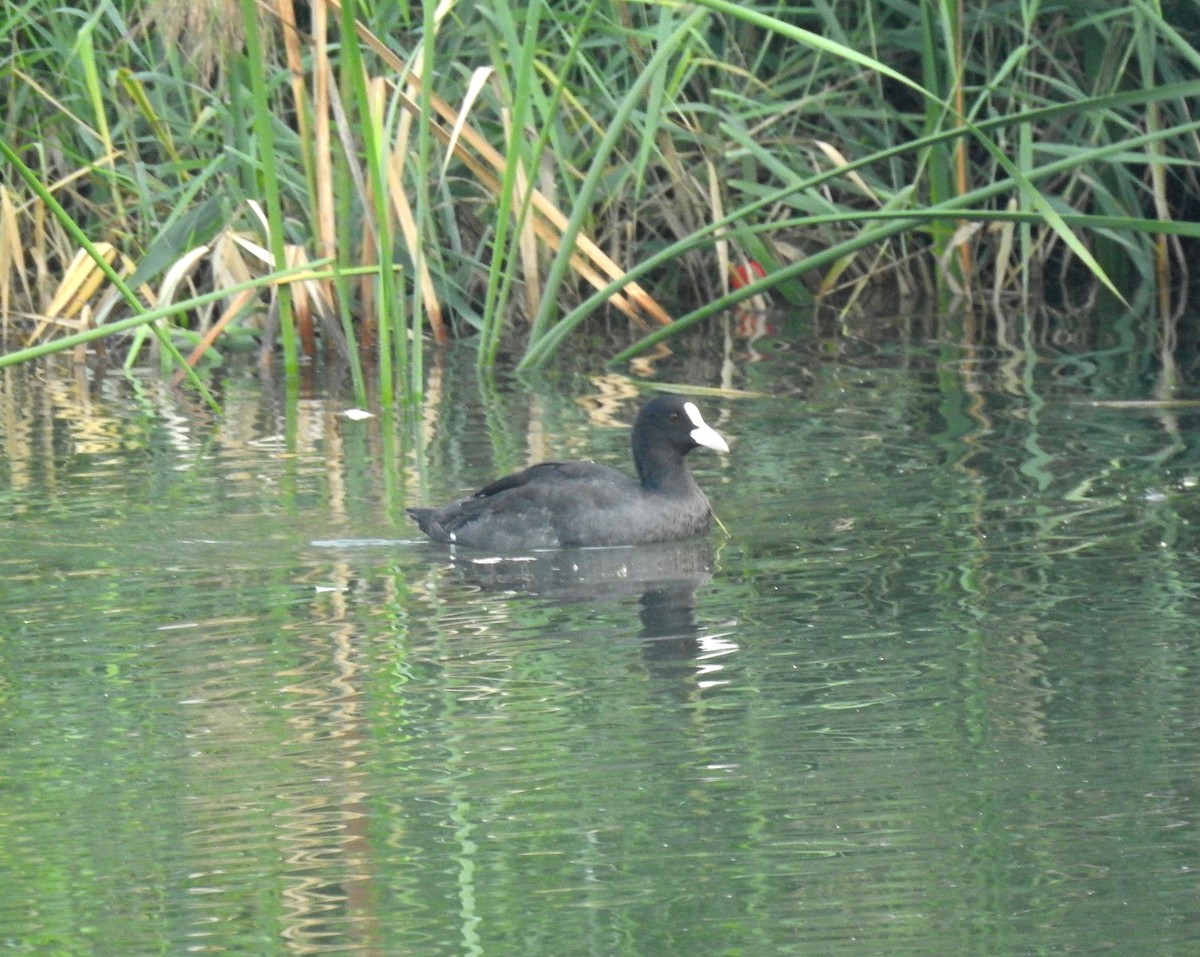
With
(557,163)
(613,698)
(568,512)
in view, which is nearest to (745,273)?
(557,163)

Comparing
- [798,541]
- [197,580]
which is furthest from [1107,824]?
[197,580]

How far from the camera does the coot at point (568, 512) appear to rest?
21.5ft

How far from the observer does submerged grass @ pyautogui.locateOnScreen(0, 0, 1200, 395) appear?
905cm

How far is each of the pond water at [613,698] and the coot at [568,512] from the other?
9 cm

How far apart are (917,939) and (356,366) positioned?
5.04 metres

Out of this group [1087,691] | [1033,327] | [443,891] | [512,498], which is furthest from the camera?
[1033,327]

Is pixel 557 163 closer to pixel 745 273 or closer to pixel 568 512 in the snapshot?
pixel 745 273

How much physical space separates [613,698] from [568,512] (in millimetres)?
1842

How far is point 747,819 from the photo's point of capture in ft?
12.9

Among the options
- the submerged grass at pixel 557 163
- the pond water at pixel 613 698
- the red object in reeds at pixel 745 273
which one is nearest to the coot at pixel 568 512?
the pond water at pixel 613 698

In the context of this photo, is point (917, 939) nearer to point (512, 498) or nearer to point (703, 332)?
point (512, 498)

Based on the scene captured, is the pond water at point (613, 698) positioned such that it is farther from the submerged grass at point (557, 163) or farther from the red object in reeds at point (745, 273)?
the red object in reeds at point (745, 273)

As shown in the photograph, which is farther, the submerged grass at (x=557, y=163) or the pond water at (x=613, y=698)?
the submerged grass at (x=557, y=163)

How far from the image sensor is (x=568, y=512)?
6.57 metres
